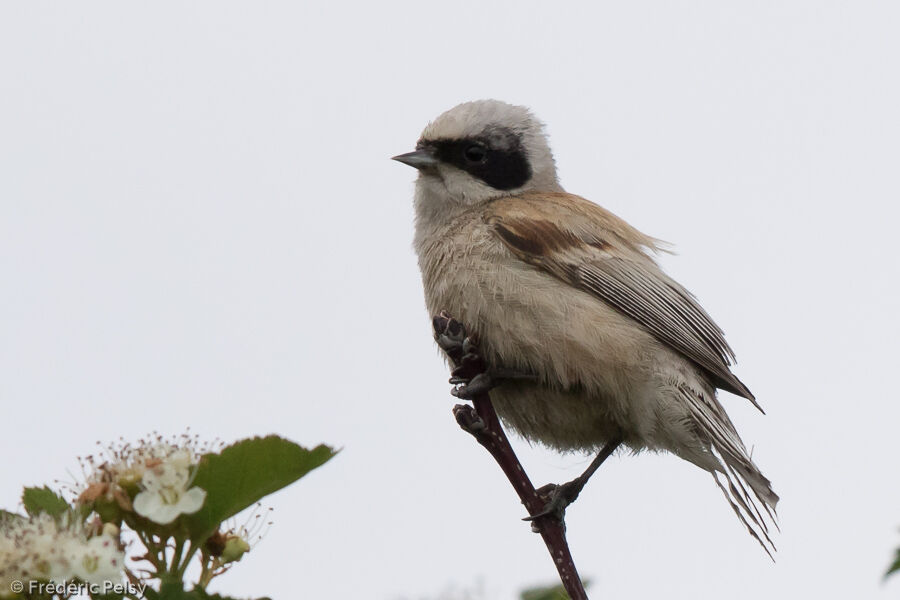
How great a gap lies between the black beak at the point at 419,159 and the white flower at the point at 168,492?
3467mm

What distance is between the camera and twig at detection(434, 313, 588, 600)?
3.18 meters

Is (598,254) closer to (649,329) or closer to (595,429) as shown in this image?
(649,329)

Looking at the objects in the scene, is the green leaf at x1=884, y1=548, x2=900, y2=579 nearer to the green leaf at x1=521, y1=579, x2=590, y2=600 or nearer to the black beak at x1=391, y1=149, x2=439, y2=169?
the green leaf at x1=521, y1=579, x2=590, y2=600

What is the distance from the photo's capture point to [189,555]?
2.52 m

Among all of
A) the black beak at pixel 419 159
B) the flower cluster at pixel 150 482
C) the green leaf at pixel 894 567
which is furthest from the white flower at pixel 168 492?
the black beak at pixel 419 159

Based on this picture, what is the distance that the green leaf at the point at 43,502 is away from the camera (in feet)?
8.37

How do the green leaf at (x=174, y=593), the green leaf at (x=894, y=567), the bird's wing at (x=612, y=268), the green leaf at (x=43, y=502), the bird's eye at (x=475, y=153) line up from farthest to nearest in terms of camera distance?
the bird's eye at (x=475, y=153), the bird's wing at (x=612, y=268), the green leaf at (x=894, y=567), the green leaf at (x=43, y=502), the green leaf at (x=174, y=593)

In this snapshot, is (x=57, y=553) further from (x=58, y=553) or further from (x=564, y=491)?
(x=564, y=491)

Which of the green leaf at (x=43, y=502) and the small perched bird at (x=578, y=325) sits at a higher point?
the small perched bird at (x=578, y=325)

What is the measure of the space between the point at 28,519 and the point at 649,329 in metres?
3.28

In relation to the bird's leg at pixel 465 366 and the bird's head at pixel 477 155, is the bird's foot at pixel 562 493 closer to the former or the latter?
the bird's leg at pixel 465 366

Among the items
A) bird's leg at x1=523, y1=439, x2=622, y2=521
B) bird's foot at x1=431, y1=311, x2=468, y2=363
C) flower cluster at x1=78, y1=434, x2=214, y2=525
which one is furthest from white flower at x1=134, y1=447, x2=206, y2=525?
bird's leg at x1=523, y1=439, x2=622, y2=521

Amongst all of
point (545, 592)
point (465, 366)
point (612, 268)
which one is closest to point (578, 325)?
point (612, 268)

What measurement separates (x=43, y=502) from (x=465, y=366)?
77.4 inches
